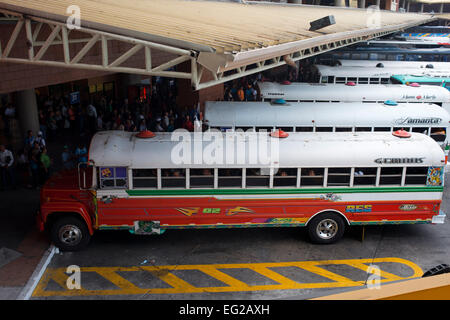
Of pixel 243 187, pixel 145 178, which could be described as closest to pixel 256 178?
pixel 243 187

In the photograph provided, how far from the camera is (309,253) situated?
10531 millimetres

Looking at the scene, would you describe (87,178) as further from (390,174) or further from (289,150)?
A: (390,174)

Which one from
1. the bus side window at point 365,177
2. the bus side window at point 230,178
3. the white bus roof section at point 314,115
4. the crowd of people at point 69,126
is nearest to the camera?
the bus side window at point 230,178

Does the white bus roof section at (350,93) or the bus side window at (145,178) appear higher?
the white bus roof section at (350,93)

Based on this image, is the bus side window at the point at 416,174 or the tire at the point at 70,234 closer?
the tire at the point at 70,234

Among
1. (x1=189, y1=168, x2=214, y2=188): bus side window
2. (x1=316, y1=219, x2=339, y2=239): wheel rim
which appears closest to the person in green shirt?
(x1=189, y1=168, x2=214, y2=188): bus side window

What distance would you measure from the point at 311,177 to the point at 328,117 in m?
5.03

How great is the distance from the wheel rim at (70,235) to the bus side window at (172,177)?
2.34m

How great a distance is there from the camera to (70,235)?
10141mm

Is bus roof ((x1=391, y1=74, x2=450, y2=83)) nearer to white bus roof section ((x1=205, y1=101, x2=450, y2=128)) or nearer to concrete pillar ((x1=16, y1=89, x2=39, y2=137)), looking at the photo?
white bus roof section ((x1=205, y1=101, x2=450, y2=128))

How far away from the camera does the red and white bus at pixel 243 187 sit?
32.6 feet

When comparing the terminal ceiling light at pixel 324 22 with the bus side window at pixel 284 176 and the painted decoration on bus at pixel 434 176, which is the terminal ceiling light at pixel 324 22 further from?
the bus side window at pixel 284 176

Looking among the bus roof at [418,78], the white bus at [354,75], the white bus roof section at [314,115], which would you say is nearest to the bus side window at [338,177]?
the white bus roof section at [314,115]

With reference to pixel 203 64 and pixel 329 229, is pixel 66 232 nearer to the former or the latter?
pixel 203 64
